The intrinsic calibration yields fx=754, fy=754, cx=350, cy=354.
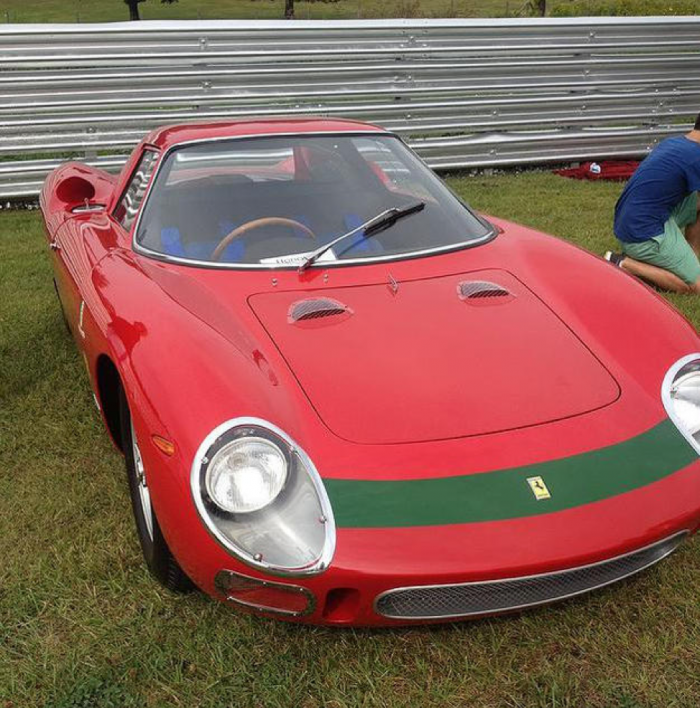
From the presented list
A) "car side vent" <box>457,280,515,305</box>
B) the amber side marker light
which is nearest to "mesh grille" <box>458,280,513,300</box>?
"car side vent" <box>457,280,515,305</box>

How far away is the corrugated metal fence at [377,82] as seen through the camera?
6781mm

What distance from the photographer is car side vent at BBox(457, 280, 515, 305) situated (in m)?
2.44

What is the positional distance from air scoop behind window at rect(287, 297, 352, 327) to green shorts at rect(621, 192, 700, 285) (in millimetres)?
3056

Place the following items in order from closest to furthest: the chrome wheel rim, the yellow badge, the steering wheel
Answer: the yellow badge → the chrome wheel rim → the steering wheel

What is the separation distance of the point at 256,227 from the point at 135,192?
2.31 ft

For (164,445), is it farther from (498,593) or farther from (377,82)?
(377,82)

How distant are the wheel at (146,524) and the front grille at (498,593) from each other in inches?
27.0

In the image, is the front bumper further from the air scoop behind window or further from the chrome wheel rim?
the air scoop behind window

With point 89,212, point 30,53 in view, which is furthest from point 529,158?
point 89,212

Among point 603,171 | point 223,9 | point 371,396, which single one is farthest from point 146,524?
point 223,9

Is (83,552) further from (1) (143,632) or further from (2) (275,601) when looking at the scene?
(2) (275,601)

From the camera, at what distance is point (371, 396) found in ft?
6.46

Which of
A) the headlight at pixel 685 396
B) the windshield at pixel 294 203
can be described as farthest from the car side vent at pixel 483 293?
the headlight at pixel 685 396

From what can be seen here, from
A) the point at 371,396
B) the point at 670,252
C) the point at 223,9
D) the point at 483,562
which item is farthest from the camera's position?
the point at 223,9
